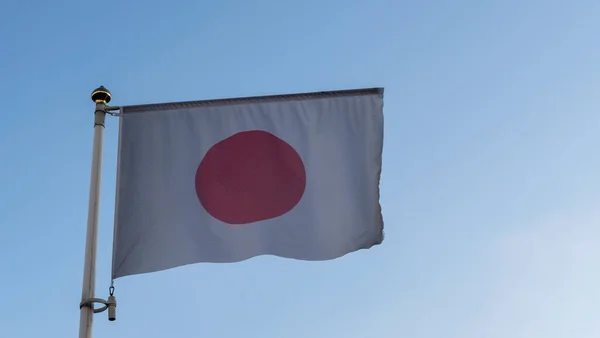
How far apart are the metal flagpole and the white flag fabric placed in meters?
0.30

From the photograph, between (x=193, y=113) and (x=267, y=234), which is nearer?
(x=267, y=234)

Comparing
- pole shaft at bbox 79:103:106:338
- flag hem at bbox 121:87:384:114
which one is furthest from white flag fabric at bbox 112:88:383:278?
pole shaft at bbox 79:103:106:338

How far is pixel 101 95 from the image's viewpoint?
12891 millimetres

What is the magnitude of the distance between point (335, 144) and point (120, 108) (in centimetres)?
325

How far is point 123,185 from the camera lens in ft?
40.3

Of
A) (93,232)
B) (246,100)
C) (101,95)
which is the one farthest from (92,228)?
(246,100)

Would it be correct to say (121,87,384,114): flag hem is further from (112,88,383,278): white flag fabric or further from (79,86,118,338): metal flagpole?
(79,86,118,338): metal flagpole

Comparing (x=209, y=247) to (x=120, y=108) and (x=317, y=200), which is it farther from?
(x=120, y=108)

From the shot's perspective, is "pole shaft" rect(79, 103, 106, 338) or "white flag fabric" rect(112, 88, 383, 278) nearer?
"pole shaft" rect(79, 103, 106, 338)

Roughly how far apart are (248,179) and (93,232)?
2355mm

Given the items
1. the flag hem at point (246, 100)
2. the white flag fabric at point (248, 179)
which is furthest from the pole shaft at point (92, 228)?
the flag hem at point (246, 100)

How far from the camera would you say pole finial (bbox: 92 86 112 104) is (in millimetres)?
12875

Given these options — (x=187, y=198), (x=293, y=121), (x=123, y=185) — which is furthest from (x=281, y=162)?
(x=123, y=185)

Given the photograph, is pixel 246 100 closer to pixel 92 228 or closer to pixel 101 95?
pixel 101 95
